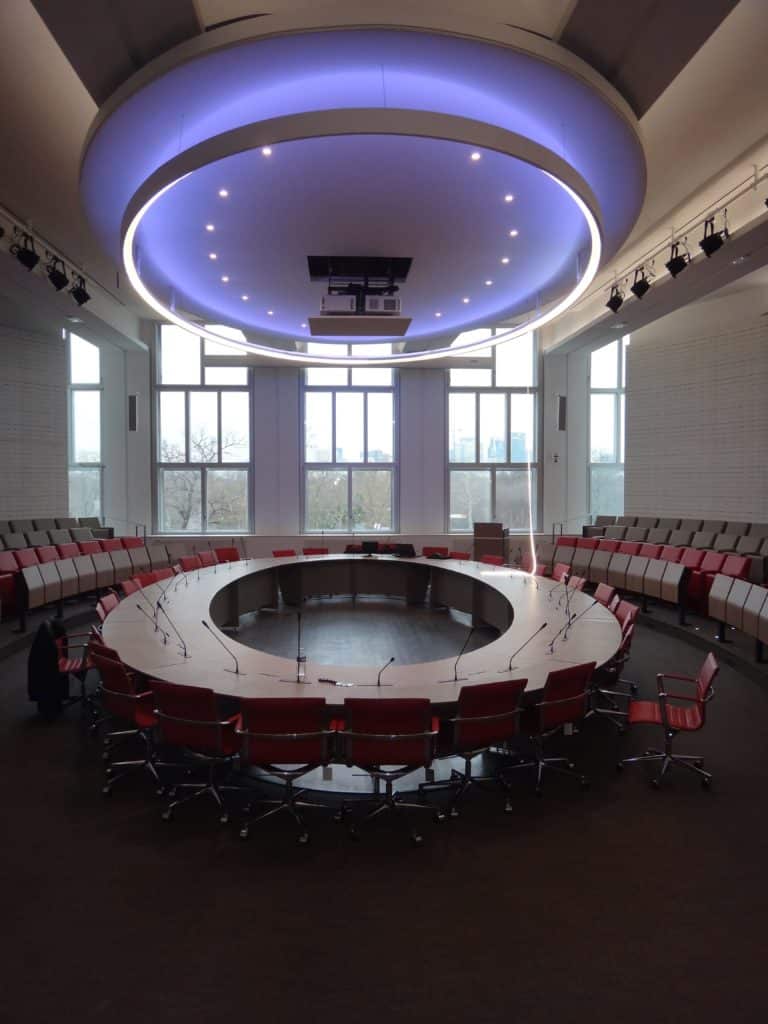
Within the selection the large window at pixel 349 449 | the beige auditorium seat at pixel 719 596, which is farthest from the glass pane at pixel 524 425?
the beige auditorium seat at pixel 719 596

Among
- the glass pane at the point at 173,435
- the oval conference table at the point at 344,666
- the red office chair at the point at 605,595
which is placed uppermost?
the glass pane at the point at 173,435

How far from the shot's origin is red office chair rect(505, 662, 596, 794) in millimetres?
3893

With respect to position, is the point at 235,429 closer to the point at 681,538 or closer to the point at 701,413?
the point at 681,538

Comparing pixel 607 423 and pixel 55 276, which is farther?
pixel 607 423

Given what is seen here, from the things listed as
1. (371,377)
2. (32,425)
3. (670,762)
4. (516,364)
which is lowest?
(670,762)

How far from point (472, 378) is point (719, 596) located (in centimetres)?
875

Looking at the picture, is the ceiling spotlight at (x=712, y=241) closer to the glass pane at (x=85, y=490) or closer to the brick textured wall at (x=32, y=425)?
the brick textured wall at (x=32, y=425)

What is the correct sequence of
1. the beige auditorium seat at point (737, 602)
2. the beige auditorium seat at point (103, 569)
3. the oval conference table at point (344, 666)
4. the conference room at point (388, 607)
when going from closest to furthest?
1. the conference room at point (388, 607)
2. the oval conference table at point (344, 666)
3. the beige auditorium seat at point (737, 602)
4. the beige auditorium seat at point (103, 569)

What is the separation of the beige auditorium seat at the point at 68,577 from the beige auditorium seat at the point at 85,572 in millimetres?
68

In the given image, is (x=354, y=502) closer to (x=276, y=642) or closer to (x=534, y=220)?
(x=276, y=642)

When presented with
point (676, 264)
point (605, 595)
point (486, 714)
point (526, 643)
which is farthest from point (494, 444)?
point (486, 714)

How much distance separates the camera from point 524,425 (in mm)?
14492

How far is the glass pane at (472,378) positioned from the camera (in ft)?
47.1

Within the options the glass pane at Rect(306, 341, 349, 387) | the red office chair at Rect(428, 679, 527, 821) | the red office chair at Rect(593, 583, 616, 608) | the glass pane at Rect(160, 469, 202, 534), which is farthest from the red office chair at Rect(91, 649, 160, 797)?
the glass pane at Rect(306, 341, 349, 387)
